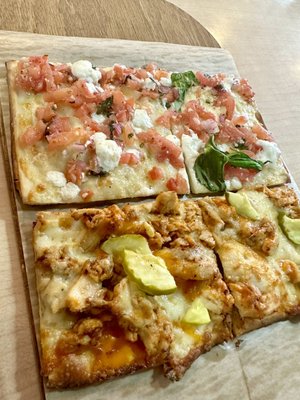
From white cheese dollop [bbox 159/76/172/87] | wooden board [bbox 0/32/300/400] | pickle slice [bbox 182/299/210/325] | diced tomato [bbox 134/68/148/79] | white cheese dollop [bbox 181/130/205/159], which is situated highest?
diced tomato [bbox 134/68/148/79]

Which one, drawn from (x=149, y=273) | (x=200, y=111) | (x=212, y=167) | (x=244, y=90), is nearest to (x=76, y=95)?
(x=200, y=111)

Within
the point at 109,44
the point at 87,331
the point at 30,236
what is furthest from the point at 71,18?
the point at 87,331

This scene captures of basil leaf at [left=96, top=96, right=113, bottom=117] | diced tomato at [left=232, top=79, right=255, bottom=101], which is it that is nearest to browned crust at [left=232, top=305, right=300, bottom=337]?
basil leaf at [left=96, top=96, right=113, bottom=117]

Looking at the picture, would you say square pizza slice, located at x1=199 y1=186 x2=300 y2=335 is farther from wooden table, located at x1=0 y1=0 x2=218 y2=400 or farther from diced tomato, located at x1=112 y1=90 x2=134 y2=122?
wooden table, located at x1=0 y1=0 x2=218 y2=400

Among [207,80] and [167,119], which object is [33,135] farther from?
[207,80]

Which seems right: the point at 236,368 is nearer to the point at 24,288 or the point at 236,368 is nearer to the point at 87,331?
the point at 87,331
